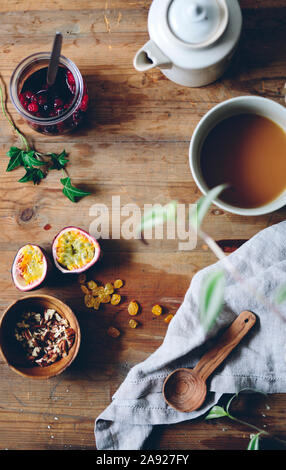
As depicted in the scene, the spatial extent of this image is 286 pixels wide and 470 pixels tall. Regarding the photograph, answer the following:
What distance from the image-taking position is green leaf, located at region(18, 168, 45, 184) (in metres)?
1.08

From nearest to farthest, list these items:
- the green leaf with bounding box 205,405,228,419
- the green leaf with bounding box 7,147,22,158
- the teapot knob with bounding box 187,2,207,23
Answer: the teapot knob with bounding box 187,2,207,23
the green leaf with bounding box 205,405,228,419
the green leaf with bounding box 7,147,22,158

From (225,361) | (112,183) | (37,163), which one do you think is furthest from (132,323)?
(37,163)

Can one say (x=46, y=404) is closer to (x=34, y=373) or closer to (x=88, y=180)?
(x=34, y=373)

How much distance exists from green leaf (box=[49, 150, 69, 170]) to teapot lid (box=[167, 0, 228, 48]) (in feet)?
1.32

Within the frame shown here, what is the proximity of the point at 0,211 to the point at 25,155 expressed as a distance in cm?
17

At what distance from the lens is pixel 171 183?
108cm

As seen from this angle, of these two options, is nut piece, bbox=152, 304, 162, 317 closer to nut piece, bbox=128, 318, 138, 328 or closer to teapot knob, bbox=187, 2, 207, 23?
nut piece, bbox=128, 318, 138, 328

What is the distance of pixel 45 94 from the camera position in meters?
1.03

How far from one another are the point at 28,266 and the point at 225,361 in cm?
54

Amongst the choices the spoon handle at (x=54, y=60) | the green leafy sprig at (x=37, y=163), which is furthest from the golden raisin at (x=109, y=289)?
the spoon handle at (x=54, y=60)

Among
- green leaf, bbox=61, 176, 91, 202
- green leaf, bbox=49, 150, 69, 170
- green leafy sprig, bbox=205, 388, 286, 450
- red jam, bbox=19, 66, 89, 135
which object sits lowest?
green leafy sprig, bbox=205, 388, 286, 450

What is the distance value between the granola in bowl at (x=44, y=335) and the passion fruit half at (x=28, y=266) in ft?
0.27

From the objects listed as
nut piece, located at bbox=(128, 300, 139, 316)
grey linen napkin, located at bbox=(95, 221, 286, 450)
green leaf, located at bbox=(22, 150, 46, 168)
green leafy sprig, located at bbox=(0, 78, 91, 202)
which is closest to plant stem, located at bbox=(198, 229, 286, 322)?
grey linen napkin, located at bbox=(95, 221, 286, 450)

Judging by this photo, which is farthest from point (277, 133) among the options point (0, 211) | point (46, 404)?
point (46, 404)
